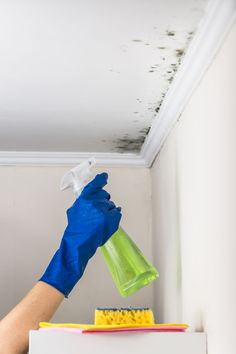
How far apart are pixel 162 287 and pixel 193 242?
0.52m

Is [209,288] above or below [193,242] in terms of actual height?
below

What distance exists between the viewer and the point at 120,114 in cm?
190

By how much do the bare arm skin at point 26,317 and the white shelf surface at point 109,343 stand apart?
0.32 m

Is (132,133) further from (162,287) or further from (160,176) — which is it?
(162,287)

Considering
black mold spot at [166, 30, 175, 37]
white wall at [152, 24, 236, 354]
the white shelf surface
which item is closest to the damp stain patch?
white wall at [152, 24, 236, 354]

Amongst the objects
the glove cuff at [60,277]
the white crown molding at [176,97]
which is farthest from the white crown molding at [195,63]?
the glove cuff at [60,277]

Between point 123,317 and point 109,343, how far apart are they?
0.12m

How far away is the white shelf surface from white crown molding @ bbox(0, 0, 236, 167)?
0.55m

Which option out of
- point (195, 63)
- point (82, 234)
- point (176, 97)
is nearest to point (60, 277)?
point (82, 234)

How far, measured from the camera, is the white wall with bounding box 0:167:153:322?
7.48ft

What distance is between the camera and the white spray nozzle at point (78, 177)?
1.81 meters

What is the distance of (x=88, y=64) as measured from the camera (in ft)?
5.00

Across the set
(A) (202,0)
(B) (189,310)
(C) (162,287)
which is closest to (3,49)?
(A) (202,0)

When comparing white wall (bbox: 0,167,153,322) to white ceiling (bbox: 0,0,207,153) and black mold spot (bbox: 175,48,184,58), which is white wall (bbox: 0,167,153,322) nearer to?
white ceiling (bbox: 0,0,207,153)
